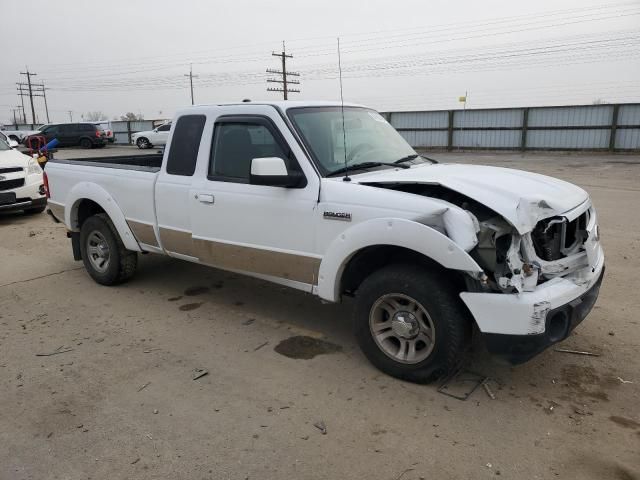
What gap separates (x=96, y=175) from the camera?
5801 mm

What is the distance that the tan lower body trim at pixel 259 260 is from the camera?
4.05 meters

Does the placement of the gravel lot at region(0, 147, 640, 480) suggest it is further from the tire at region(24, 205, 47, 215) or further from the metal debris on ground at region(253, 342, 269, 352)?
the tire at region(24, 205, 47, 215)

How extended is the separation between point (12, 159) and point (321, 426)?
9.50 meters

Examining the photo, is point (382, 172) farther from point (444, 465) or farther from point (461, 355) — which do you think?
point (444, 465)

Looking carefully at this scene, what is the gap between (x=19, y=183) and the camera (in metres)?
10.0

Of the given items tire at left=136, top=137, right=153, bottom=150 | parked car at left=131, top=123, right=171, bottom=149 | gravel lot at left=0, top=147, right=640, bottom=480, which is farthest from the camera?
tire at left=136, top=137, right=153, bottom=150

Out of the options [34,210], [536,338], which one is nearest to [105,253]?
[536,338]

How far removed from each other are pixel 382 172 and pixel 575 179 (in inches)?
485

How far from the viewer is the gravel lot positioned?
288cm

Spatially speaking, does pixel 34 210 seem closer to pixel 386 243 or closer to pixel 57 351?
pixel 57 351

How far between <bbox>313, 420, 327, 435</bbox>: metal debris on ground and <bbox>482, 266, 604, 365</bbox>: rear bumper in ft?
3.65

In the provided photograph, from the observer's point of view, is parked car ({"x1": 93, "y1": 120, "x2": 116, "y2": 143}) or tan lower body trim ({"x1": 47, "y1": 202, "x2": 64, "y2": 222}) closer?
tan lower body trim ({"x1": 47, "y1": 202, "x2": 64, "y2": 222})

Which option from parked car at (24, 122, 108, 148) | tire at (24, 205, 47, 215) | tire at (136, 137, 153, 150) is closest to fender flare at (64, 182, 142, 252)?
tire at (24, 205, 47, 215)

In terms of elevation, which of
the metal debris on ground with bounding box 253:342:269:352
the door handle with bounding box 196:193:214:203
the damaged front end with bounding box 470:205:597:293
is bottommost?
the metal debris on ground with bounding box 253:342:269:352
